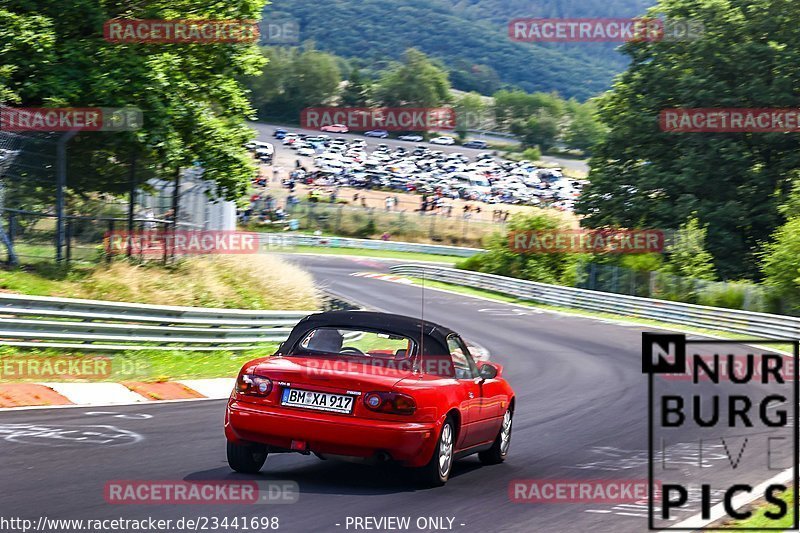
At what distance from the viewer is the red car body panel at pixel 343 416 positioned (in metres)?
8.05

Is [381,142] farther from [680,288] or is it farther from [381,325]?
[381,325]

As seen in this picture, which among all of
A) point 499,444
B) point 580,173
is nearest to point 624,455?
point 499,444

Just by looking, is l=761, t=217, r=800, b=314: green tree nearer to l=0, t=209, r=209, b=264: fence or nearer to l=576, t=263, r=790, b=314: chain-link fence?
l=576, t=263, r=790, b=314: chain-link fence

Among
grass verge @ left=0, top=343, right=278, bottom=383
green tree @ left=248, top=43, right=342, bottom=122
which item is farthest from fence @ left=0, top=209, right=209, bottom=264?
green tree @ left=248, top=43, right=342, bottom=122

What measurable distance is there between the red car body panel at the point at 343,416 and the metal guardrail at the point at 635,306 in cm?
2071

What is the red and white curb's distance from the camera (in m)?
12.0

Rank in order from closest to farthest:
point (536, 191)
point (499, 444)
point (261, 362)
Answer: point (261, 362) → point (499, 444) → point (536, 191)

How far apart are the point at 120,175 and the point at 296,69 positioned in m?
125

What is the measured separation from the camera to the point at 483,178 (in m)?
95.7

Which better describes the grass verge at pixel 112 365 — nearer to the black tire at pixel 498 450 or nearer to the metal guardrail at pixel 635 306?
the black tire at pixel 498 450

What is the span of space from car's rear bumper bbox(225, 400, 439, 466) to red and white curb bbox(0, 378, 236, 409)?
443 centimetres

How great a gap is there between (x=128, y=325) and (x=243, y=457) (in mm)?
8507

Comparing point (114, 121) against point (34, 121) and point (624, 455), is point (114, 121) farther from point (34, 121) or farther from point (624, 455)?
point (624, 455)

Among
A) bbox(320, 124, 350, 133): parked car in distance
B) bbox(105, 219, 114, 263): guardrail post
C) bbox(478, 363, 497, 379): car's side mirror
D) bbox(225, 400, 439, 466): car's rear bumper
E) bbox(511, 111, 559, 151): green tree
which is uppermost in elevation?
bbox(511, 111, 559, 151): green tree
